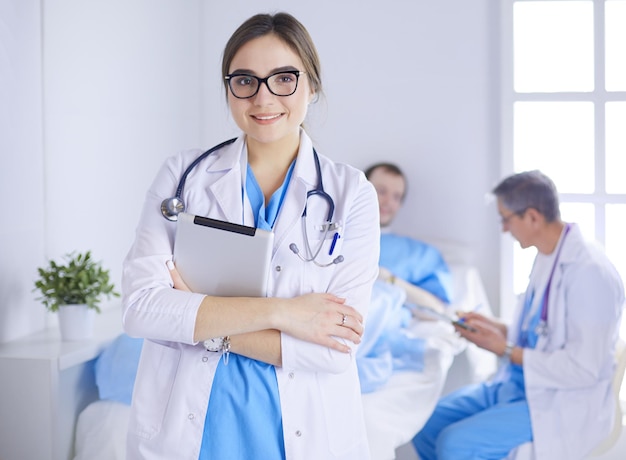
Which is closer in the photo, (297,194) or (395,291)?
(297,194)

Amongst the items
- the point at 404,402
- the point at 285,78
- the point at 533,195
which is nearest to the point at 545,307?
the point at 533,195

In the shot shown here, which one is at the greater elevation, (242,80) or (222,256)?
(242,80)

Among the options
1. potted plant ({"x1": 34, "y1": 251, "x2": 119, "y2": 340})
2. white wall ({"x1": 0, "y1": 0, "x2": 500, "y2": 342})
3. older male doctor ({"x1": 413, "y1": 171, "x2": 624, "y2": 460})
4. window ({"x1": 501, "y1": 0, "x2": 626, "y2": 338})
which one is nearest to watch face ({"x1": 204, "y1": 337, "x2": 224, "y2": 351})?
potted plant ({"x1": 34, "y1": 251, "x2": 119, "y2": 340})

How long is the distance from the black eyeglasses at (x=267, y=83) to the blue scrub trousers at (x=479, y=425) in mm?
1404

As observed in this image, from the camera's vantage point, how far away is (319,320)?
4.79ft

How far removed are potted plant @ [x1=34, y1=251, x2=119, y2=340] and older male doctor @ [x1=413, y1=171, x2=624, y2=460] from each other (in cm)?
113

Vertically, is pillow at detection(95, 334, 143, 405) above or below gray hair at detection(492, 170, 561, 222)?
below

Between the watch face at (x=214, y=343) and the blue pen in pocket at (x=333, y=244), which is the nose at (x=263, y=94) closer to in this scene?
the blue pen in pocket at (x=333, y=244)

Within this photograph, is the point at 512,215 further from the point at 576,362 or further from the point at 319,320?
the point at 319,320

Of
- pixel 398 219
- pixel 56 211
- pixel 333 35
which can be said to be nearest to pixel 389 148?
pixel 398 219

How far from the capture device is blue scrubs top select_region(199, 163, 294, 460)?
1.45 metres

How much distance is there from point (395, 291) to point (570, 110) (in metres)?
1.33

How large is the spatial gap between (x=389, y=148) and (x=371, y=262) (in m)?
2.35

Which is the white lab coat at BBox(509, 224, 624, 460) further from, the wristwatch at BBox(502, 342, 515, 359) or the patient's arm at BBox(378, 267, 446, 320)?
the patient's arm at BBox(378, 267, 446, 320)
